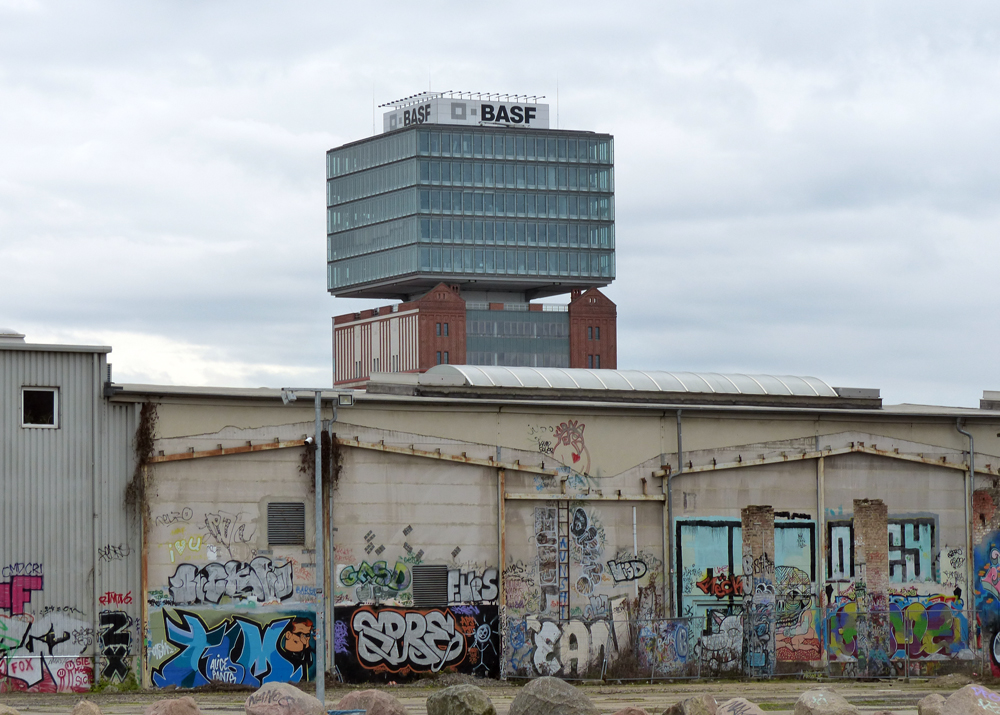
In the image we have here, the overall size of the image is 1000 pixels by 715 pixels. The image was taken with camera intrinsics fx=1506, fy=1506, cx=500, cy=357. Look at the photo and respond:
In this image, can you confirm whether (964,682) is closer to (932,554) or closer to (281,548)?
(932,554)

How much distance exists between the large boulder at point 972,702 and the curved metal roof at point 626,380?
867 inches

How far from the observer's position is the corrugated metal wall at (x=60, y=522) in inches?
1533

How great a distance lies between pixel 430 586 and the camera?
4281cm

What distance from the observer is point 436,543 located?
43.1m

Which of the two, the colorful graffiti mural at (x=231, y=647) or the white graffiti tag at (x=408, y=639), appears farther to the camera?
the white graffiti tag at (x=408, y=639)

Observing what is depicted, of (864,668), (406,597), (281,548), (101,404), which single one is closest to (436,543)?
(406,597)

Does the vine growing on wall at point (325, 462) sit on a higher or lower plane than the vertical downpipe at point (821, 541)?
higher

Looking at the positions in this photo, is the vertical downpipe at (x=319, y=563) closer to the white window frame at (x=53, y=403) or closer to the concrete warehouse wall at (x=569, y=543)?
the concrete warehouse wall at (x=569, y=543)

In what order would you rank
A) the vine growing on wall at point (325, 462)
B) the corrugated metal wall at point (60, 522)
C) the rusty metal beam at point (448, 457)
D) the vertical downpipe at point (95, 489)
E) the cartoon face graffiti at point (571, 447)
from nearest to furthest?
the corrugated metal wall at point (60, 522)
the vertical downpipe at point (95, 489)
the vine growing on wall at point (325, 462)
the rusty metal beam at point (448, 457)
the cartoon face graffiti at point (571, 447)

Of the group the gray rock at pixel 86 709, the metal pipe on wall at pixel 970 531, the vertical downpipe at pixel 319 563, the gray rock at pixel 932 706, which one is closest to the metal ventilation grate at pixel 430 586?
the vertical downpipe at pixel 319 563

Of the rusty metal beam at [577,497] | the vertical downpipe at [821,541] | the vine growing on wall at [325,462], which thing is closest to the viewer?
the vine growing on wall at [325,462]

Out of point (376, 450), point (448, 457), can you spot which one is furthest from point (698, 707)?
point (376, 450)

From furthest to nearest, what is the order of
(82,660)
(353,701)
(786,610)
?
(786,610), (82,660), (353,701)

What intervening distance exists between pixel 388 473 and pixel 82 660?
969cm
